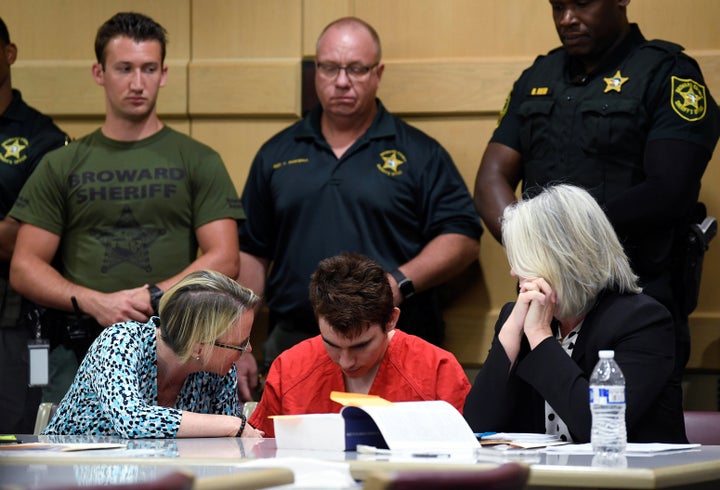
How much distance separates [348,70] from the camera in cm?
500

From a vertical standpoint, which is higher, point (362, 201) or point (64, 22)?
point (64, 22)

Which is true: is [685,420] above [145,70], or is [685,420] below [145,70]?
below

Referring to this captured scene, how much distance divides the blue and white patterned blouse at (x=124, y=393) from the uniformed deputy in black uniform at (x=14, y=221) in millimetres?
1271

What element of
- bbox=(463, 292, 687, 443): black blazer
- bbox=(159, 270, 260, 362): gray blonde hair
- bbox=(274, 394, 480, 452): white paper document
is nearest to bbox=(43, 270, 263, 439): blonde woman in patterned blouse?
bbox=(159, 270, 260, 362): gray blonde hair

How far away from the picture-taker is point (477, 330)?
529 cm

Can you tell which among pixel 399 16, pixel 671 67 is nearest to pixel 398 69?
pixel 399 16

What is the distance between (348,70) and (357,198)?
528mm

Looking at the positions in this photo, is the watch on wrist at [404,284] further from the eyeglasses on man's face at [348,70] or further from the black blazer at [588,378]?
the black blazer at [588,378]

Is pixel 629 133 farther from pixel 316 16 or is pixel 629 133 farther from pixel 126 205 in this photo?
pixel 126 205

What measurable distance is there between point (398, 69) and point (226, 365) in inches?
84.8

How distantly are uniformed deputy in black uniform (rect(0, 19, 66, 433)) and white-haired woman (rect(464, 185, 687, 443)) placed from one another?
2216 mm

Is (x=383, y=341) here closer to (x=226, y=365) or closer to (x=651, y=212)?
(x=226, y=365)

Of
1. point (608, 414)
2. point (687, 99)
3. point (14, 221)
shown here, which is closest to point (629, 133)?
point (687, 99)

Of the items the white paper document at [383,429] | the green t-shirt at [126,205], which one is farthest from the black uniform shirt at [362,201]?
the white paper document at [383,429]
